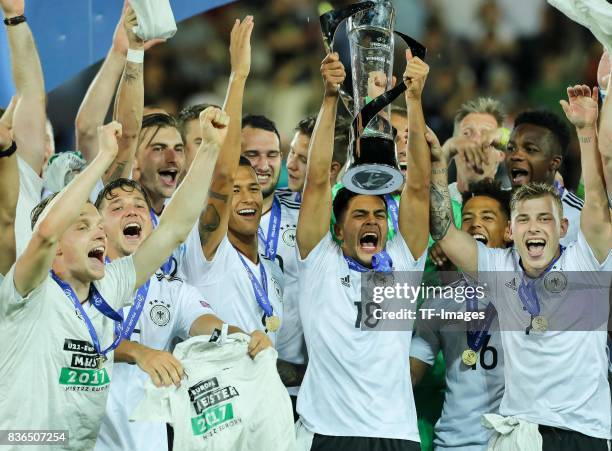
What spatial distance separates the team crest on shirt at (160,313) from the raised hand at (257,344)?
39cm

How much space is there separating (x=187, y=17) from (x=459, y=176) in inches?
65.7

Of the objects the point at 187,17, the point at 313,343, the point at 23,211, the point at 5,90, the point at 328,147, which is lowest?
the point at 313,343

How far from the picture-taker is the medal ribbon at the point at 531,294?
4527 millimetres

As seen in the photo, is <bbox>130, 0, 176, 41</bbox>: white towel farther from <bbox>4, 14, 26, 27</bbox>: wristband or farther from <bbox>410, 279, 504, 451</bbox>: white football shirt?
<bbox>410, 279, 504, 451</bbox>: white football shirt

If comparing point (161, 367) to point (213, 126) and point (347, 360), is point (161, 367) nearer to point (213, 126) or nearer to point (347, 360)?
point (347, 360)

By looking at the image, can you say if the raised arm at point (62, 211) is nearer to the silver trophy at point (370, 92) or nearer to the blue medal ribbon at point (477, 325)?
the silver trophy at point (370, 92)

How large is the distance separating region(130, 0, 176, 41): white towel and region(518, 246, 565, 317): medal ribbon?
Result: 5.79 ft

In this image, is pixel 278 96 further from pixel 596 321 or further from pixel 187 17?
pixel 596 321

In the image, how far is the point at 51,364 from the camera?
379 cm

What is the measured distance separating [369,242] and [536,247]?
0.68m

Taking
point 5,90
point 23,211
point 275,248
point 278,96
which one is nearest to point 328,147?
point 275,248

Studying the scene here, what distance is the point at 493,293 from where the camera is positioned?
4684 mm

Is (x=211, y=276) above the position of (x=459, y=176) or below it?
Result: below

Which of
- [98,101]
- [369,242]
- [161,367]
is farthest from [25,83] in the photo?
[369,242]
